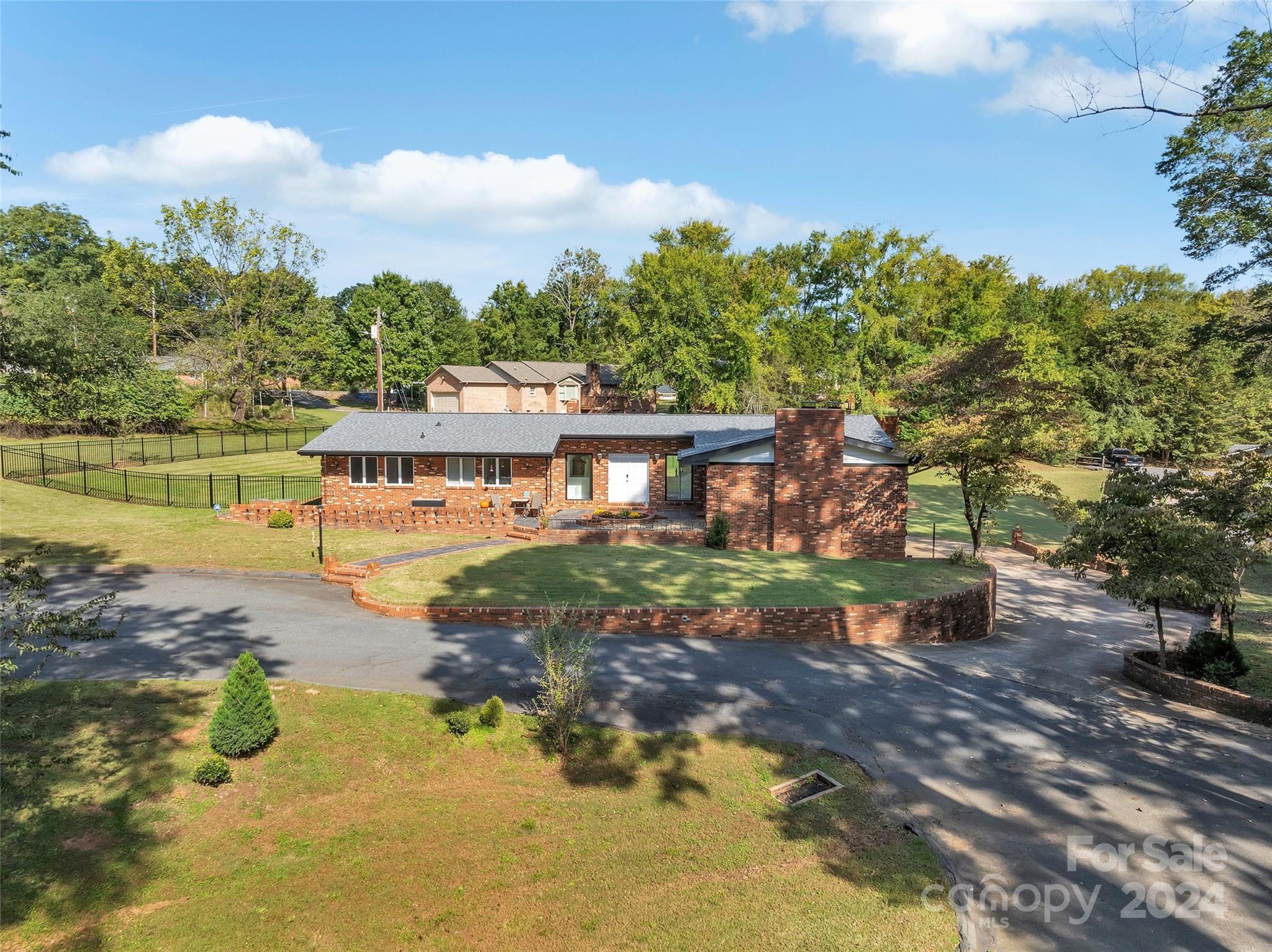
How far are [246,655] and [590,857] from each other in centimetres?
547

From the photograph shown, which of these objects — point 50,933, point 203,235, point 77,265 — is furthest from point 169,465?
point 77,265

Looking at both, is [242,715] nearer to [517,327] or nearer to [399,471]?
[399,471]

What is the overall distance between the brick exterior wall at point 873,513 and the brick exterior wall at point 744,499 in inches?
100

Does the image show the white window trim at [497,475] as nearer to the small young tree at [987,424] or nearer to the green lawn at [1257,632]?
the small young tree at [987,424]

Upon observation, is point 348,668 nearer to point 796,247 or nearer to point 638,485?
point 638,485

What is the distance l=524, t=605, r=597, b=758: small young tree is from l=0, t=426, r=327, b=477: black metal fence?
1199 inches

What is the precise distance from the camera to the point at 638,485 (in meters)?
29.8

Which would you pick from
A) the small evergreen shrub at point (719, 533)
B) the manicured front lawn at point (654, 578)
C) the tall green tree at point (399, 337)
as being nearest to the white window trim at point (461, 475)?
the manicured front lawn at point (654, 578)

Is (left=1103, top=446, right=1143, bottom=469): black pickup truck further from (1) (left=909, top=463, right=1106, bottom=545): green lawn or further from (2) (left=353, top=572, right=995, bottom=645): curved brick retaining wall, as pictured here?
(2) (left=353, top=572, right=995, bottom=645): curved brick retaining wall

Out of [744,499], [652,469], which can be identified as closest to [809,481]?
[744,499]

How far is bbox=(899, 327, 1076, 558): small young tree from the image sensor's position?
899 inches

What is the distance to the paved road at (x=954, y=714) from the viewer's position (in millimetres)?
8055

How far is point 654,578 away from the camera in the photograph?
19.3 meters

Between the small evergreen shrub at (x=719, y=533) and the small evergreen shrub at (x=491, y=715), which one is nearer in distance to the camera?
the small evergreen shrub at (x=491, y=715)
